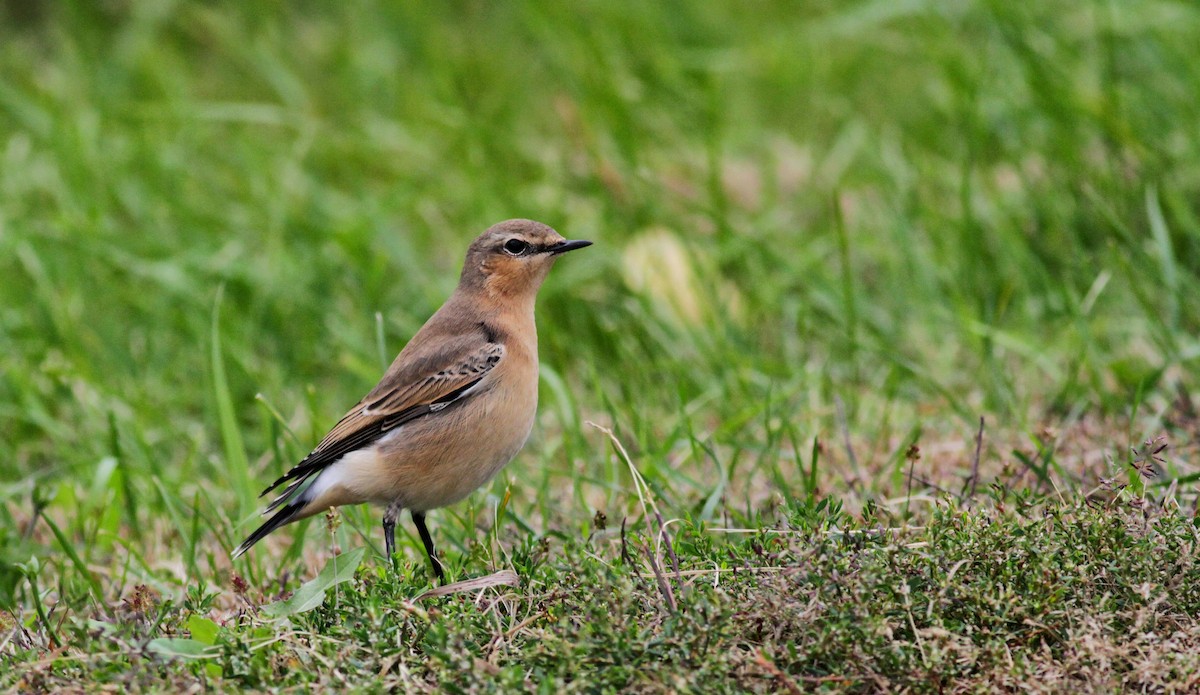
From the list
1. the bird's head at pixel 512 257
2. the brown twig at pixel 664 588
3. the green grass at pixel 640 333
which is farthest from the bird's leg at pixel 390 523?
the brown twig at pixel 664 588

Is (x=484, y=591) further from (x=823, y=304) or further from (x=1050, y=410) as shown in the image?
(x=823, y=304)

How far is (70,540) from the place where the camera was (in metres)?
5.38

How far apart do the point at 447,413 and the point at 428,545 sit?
1.86ft

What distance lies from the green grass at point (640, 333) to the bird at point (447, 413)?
177mm

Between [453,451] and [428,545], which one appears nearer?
[428,545]

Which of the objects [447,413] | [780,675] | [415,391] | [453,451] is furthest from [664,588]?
[415,391]

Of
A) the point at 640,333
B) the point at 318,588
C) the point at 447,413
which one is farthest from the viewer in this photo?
the point at 640,333

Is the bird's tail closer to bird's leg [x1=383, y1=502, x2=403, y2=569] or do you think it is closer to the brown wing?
the brown wing

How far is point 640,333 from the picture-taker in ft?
21.4

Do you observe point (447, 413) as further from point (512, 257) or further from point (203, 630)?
point (203, 630)

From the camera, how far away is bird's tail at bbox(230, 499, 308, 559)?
4.53 metres

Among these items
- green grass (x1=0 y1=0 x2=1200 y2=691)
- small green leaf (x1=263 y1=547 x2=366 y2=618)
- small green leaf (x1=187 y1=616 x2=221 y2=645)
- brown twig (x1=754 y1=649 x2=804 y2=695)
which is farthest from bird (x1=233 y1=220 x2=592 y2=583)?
brown twig (x1=754 y1=649 x2=804 y2=695)

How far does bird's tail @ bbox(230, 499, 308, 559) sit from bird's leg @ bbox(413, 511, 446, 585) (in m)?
0.40

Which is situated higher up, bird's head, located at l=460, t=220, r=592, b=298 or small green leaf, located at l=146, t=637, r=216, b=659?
bird's head, located at l=460, t=220, r=592, b=298
